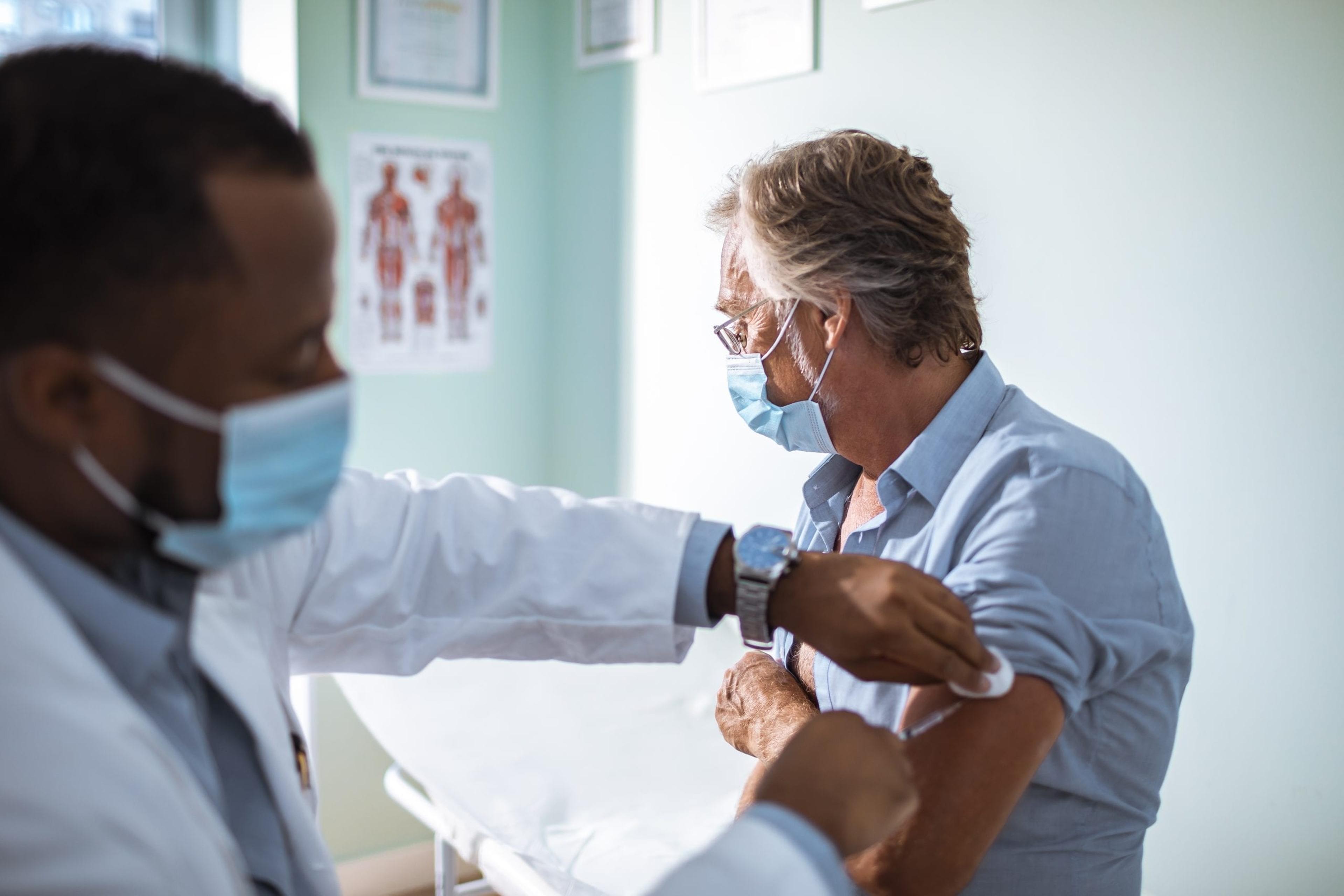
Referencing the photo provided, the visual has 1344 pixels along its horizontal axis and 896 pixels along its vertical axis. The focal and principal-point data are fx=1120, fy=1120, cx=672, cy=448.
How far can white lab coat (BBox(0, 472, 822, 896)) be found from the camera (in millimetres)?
687

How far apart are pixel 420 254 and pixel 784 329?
6.13 ft

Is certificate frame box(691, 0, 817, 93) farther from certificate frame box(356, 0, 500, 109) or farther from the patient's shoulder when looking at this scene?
the patient's shoulder

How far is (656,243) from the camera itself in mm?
3043

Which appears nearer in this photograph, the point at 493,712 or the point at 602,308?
the point at 493,712

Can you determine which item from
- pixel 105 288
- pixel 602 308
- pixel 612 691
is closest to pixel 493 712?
pixel 612 691

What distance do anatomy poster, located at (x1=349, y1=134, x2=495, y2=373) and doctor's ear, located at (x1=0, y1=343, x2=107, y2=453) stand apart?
242 cm

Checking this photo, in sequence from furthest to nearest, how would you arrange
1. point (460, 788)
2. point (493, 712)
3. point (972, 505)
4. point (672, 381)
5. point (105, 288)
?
point (672, 381), point (493, 712), point (460, 788), point (972, 505), point (105, 288)

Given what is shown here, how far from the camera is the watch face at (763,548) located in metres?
1.15

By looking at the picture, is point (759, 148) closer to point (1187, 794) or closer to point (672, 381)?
point (672, 381)

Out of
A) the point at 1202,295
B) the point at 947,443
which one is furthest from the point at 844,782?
the point at 1202,295

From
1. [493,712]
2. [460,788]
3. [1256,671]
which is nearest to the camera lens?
[1256,671]

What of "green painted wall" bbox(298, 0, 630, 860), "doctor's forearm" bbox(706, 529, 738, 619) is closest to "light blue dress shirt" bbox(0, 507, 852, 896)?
"doctor's forearm" bbox(706, 529, 738, 619)

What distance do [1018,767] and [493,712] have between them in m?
1.60

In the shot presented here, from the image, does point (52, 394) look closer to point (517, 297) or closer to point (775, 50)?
point (775, 50)
